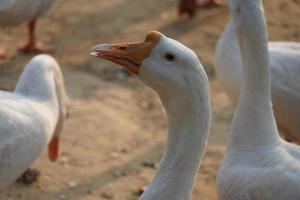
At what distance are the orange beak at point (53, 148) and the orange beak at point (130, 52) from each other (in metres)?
2.42

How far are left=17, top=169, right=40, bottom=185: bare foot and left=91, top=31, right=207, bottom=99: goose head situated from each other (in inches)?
99.6

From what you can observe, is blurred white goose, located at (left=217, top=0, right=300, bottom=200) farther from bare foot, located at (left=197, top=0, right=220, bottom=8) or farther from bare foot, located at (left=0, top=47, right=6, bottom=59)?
bare foot, located at (left=197, top=0, right=220, bottom=8)

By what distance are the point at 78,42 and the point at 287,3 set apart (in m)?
3.12

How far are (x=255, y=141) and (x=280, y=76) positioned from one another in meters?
1.37

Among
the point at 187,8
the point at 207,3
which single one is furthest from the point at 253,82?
the point at 207,3

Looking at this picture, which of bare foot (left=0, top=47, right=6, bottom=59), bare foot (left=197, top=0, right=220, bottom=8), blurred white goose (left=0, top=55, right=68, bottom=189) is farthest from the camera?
bare foot (left=197, top=0, right=220, bottom=8)

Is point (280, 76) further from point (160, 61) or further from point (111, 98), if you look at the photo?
point (160, 61)

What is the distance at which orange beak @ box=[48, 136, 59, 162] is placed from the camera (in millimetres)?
6051

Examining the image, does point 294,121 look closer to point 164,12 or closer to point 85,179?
point 85,179

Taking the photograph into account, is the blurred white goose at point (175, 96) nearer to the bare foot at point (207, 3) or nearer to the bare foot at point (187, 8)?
the bare foot at point (187, 8)

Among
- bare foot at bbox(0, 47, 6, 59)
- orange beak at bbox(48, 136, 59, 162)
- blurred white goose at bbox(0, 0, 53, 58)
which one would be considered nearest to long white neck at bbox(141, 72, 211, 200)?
orange beak at bbox(48, 136, 59, 162)

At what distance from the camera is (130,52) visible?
374cm

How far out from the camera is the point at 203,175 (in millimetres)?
6277

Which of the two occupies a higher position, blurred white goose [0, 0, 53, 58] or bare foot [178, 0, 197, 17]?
blurred white goose [0, 0, 53, 58]
